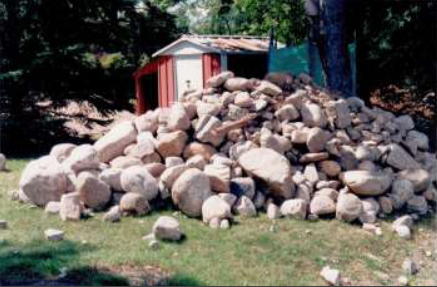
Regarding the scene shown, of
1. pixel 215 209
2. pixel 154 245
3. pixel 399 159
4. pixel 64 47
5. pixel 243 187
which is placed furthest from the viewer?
pixel 64 47

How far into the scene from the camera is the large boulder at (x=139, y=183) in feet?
22.9

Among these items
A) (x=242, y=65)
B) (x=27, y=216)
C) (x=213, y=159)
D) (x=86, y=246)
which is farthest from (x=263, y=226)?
(x=242, y=65)

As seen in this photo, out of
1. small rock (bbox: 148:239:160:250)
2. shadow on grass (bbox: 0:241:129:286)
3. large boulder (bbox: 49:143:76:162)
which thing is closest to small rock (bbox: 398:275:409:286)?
small rock (bbox: 148:239:160:250)

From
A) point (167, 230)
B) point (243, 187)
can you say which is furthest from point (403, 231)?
point (167, 230)

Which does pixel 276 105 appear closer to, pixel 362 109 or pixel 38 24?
pixel 362 109

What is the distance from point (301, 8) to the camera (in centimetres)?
1416

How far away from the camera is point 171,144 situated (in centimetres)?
760

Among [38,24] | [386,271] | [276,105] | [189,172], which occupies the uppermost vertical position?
[38,24]

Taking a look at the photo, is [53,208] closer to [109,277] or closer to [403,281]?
[109,277]

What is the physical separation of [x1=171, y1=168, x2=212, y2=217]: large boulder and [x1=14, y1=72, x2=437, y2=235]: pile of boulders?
0.4 inches

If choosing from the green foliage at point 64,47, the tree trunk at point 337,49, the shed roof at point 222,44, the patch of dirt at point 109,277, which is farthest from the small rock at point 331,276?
the shed roof at point 222,44

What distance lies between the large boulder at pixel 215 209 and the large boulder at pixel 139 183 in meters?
0.66

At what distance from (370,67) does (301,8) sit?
2.07 metres

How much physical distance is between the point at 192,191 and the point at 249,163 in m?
0.80
